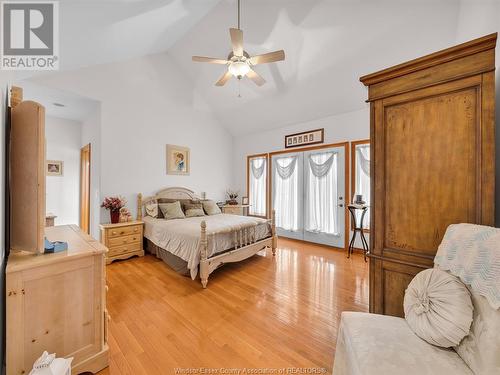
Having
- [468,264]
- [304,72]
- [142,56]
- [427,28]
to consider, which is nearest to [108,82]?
[142,56]

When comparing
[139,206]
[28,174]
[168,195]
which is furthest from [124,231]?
[28,174]

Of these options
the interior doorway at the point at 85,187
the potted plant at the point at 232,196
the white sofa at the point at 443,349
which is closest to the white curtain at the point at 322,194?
the potted plant at the point at 232,196

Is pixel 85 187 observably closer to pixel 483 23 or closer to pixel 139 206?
pixel 139 206

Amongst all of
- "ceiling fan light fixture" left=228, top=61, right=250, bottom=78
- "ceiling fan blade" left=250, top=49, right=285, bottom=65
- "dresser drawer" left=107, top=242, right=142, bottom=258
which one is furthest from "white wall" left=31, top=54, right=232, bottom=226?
"ceiling fan blade" left=250, top=49, right=285, bottom=65

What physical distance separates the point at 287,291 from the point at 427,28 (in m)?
3.44

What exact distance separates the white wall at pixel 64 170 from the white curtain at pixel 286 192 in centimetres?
468

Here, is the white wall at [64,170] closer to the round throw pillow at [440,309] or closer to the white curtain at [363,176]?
the white curtain at [363,176]

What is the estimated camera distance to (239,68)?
2611 mm

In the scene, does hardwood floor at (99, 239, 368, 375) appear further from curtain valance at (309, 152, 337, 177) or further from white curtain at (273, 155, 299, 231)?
A: curtain valance at (309, 152, 337, 177)

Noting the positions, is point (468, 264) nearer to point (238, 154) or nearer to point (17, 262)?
point (17, 262)

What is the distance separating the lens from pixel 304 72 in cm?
349

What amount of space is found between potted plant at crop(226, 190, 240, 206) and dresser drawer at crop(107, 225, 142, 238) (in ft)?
7.58

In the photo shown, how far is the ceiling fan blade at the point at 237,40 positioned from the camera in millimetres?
2232

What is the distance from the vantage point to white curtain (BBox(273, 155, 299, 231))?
4707 mm
